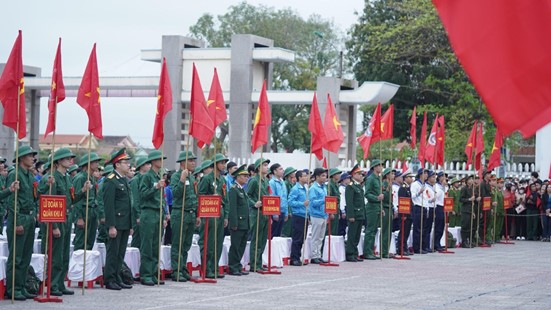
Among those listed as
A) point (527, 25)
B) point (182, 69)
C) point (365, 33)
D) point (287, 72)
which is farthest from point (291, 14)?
point (527, 25)

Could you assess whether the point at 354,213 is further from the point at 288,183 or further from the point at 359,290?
the point at 359,290

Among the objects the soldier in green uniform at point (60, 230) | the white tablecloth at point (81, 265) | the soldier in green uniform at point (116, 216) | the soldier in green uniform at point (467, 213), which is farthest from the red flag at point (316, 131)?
the soldier in green uniform at point (467, 213)

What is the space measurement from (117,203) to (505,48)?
10969 mm

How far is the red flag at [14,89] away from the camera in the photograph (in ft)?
41.6

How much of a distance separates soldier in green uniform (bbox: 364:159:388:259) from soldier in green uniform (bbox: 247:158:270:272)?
13.3ft

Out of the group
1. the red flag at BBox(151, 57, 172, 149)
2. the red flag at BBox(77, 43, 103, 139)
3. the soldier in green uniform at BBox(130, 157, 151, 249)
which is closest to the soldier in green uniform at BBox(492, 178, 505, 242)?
the soldier in green uniform at BBox(130, 157, 151, 249)

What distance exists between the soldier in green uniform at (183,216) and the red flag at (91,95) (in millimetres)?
1984

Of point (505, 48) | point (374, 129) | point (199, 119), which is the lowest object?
point (505, 48)

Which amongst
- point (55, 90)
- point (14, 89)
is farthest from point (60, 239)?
point (14, 89)

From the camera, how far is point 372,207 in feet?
73.1

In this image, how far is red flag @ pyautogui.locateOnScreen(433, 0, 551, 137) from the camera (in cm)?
398

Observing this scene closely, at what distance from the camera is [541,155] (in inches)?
1523

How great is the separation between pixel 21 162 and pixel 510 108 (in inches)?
389

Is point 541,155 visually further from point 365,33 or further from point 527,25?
point 527,25
